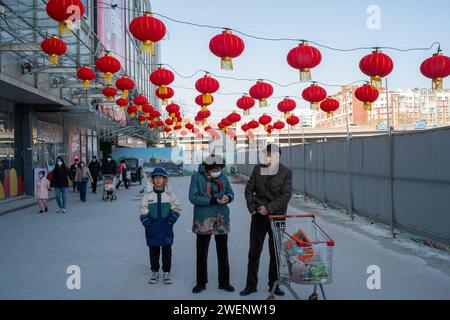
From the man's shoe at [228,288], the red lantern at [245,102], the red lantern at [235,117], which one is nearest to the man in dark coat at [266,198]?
the man's shoe at [228,288]

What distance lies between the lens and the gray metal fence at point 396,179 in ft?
25.0

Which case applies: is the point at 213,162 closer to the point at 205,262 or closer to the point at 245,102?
the point at 205,262

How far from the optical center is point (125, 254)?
7.78 m

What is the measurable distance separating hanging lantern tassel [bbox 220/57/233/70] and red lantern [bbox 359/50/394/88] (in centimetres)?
284

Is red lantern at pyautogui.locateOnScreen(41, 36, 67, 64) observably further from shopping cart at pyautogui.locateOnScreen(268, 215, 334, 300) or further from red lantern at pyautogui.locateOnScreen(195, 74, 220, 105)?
shopping cart at pyautogui.locateOnScreen(268, 215, 334, 300)

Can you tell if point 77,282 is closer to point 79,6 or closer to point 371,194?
point 79,6

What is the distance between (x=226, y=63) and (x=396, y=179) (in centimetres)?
421

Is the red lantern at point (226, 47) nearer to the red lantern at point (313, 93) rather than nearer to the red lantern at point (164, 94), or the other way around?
the red lantern at point (164, 94)

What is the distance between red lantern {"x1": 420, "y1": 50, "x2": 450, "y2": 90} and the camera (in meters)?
9.96

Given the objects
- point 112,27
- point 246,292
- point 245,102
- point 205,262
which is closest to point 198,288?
point 205,262

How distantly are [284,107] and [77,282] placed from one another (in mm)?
12531

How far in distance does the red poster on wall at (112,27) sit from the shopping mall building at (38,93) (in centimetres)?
8

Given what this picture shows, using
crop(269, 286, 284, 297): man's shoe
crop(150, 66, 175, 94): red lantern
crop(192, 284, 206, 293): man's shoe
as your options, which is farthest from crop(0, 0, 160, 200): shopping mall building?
crop(269, 286, 284, 297): man's shoe
